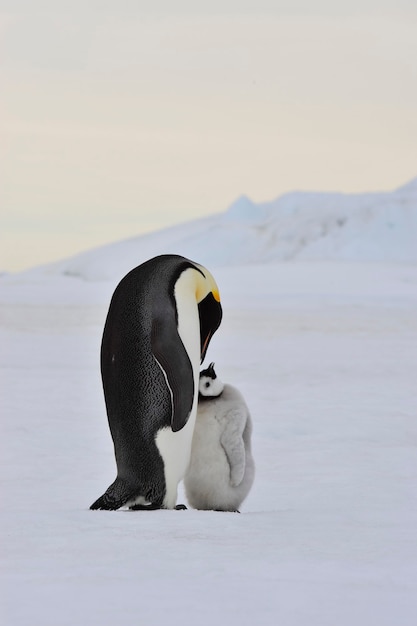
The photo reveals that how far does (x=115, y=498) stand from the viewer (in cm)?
392

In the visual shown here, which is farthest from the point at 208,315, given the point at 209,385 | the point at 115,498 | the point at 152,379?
the point at 115,498

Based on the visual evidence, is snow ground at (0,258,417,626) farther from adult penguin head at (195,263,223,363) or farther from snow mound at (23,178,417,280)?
snow mound at (23,178,417,280)

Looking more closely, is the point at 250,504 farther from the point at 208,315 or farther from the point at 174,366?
the point at 174,366

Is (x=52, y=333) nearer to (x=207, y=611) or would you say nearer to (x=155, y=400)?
(x=155, y=400)

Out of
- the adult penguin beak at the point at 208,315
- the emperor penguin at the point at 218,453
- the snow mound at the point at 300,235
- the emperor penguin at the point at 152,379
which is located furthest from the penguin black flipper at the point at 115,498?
the snow mound at the point at 300,235

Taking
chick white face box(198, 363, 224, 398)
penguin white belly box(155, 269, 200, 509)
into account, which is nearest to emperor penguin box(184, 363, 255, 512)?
chick white face box(198, 363, 224, 398)

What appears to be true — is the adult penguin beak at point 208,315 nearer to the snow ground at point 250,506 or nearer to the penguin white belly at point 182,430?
the penguin white belly at point 182,430

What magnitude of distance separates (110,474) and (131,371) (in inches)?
56.3

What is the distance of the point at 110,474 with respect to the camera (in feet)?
16.9

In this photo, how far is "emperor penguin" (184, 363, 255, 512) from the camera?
13.1ft

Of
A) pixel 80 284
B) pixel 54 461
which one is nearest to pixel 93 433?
pixel 54 461

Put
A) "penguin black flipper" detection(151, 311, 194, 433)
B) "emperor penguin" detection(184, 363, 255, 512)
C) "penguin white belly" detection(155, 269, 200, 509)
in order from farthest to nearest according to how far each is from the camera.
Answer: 1. "emperor penguin" detection(184, 363, 255, 512)
2. "penguin white belly" detection(155, 269, 200, 509)
3. "penguin black flipper" detection(151, 311, 194, 433)

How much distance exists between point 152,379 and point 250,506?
1001 millimetres

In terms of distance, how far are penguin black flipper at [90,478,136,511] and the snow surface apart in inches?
6.9
